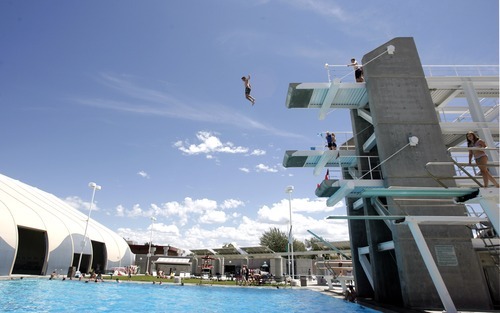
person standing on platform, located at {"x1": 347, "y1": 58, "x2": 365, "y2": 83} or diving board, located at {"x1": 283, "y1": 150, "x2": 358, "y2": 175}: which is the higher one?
person standing on platform, located at {"x1": 347, "y1": 58, "x2": 365, "y2": 83}

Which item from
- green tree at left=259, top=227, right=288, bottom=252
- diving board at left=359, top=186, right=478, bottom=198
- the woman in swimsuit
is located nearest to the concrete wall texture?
diving board at left=359, top=186, right=478, bottom=198

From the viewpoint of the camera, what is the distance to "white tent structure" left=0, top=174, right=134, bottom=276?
78.1 feet

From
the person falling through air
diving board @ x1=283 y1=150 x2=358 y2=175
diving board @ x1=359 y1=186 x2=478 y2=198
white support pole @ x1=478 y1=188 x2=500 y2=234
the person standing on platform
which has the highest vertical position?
the person standing on platform

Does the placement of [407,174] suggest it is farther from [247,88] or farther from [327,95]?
[247,88]

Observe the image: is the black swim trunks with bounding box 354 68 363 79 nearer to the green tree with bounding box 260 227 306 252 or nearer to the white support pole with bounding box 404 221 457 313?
the white support pole with bounding box 404 221 457 313

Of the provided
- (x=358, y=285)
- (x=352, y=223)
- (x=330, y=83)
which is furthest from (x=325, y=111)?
(x=358, y=285)

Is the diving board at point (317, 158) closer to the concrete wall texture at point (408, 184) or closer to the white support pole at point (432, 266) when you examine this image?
the concrete wall texture at point (408, 184)

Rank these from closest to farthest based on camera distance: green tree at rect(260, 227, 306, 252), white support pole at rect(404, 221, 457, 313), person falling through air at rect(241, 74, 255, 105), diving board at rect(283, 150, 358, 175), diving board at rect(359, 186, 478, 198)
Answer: diving board at rect(359, 186, 478, 198), white support pole at rect(404, 221, 457, 313), person falling through air at rect(241, 74, 255, 105), diving board at rect(283, 150, 358, 175), green tree at rect(260, 227, 306, 252)

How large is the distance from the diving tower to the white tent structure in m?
24.1

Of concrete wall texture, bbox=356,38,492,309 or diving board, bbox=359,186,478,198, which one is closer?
diving board, bbox=359,186,478,198

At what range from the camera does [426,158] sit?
42.2 ft

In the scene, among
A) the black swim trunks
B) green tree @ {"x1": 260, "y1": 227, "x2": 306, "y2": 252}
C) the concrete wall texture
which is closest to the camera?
the concrete wall texture

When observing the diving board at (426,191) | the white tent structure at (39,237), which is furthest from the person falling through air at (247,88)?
the white tent structure at (39,237)

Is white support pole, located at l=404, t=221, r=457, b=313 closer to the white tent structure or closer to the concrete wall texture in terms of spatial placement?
the concrete wall texture
